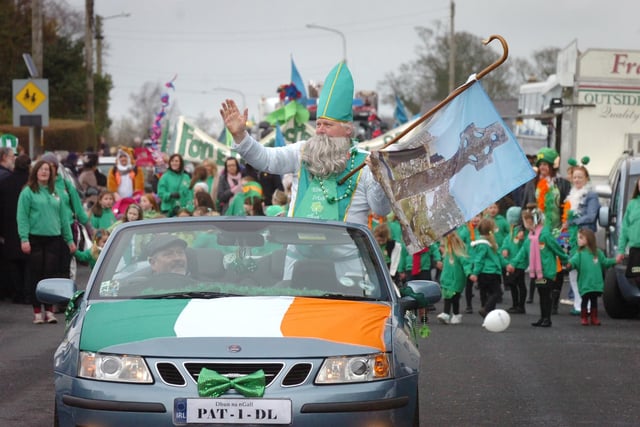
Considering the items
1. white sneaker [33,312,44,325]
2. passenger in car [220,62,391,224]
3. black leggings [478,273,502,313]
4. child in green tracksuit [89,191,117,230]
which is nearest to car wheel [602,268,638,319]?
black leggings [478,273,502,313]

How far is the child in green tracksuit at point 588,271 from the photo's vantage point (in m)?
15.9

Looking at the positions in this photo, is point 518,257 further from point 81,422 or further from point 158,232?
point 81,422

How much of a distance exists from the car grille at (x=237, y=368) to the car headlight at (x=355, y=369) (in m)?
0.20

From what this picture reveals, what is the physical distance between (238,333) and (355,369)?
55cm

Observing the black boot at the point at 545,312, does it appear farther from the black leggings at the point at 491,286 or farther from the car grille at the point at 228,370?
the car grille at the point at 228,370

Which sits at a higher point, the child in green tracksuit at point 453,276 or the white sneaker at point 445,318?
the child in green tracksuit at point 453,276

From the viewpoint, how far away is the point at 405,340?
6.99m

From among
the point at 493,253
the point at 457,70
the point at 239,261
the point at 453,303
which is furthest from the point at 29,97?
the point at 457,70

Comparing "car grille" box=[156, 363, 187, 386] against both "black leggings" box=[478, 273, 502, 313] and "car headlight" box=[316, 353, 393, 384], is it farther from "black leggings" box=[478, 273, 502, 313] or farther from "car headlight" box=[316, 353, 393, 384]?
"black leggings" box=[478, 273, 502, 313]

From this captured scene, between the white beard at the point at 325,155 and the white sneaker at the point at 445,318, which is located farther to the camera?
the white sneaker at the point at 445,318

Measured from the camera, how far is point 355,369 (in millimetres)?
6488

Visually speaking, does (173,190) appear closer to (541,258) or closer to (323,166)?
(541,258)

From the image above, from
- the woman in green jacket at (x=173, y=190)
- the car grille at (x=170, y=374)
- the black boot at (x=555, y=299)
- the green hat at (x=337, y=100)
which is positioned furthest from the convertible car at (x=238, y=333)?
the woman in green jacket at (x=173, y=190)

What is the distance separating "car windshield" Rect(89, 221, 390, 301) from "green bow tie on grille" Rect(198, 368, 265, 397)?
3.21 ft
